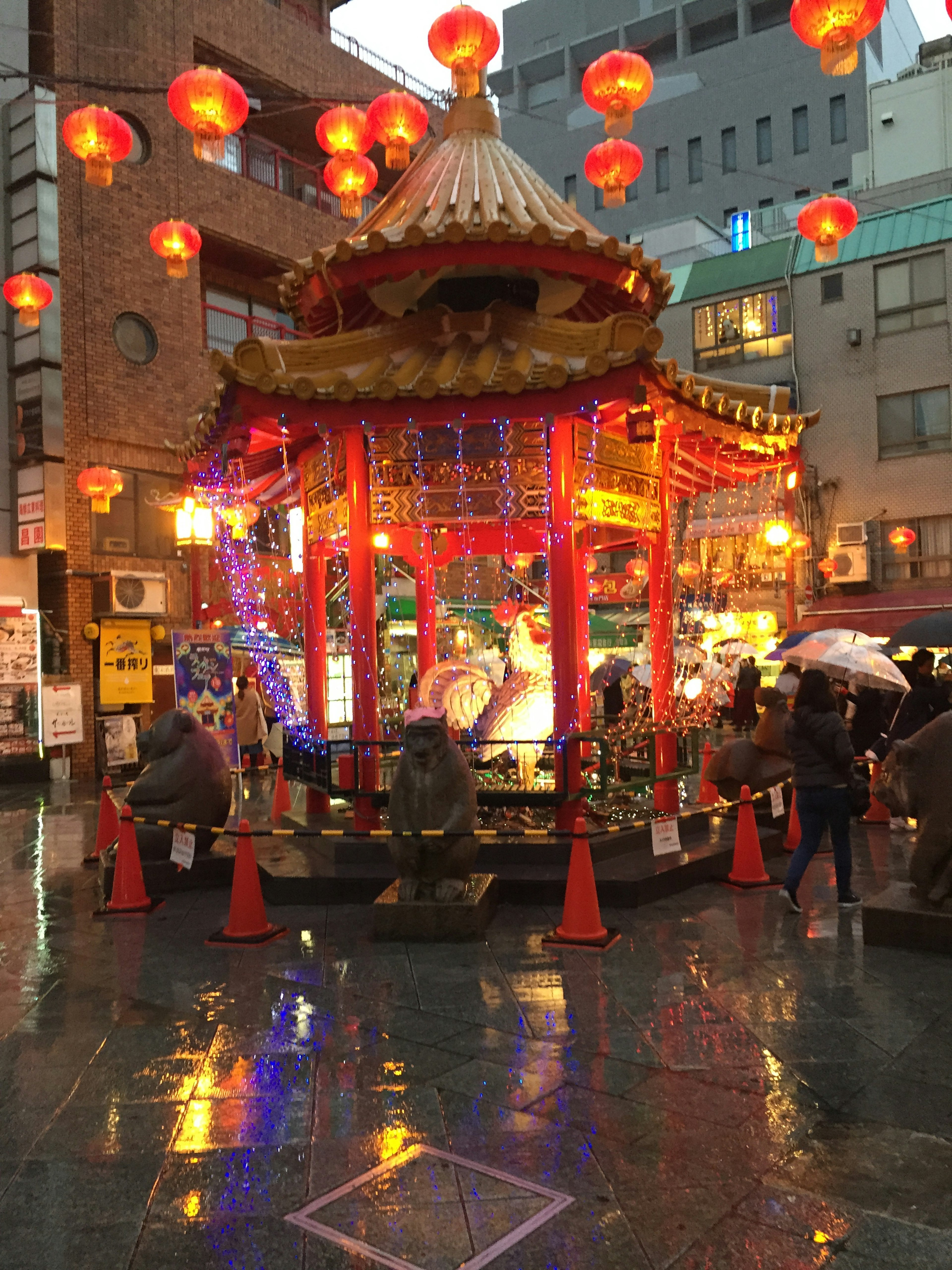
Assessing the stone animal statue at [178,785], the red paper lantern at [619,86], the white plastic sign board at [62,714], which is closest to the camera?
the stone animal statue at [178,785]

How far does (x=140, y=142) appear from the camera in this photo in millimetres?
20891

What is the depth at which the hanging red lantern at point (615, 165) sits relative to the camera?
1145cm

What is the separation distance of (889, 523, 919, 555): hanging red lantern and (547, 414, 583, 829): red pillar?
63.2ft

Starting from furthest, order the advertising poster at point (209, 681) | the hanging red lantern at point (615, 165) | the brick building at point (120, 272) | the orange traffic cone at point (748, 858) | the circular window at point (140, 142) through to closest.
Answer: the circular window at point (140, 142) → the brick building at point (120, 272) → the advertising poster at point (209, 681) → the hanging red lantern at point (615, 165) → the orange traffic cone at point (748, 858)

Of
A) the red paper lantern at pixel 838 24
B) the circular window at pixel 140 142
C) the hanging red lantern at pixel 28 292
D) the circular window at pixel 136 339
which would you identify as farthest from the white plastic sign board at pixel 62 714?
the red paper lantern at pixel 838 24

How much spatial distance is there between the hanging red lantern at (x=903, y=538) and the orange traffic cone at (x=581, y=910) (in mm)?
21737

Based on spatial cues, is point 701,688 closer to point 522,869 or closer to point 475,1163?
point 522,869

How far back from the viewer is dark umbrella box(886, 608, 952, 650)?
13719 millimetres

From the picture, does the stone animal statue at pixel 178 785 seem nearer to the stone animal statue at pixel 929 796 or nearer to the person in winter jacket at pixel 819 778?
the person in winter jacket at pixel 819 778

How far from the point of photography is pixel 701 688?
545 inches

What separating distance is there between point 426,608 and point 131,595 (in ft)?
30.4

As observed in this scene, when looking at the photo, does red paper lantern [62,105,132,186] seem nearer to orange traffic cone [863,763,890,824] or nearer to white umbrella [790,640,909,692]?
white umbrella [790,640,909,692]

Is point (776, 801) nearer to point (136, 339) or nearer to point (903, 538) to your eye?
point (136, 339)

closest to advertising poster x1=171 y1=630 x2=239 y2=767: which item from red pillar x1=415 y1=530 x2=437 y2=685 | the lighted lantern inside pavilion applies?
red pillar x1=415 y1=530 x2=437 y2=685
